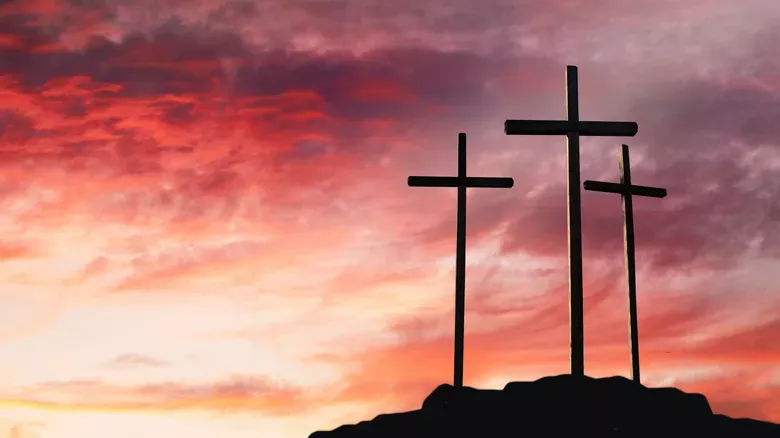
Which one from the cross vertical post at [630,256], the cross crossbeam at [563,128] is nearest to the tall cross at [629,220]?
the cross vertical post at [630,256]

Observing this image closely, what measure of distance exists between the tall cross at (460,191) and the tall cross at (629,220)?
3251 millimetres

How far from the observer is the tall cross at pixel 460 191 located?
28.5m

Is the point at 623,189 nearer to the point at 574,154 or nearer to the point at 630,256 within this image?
the point at 630,256

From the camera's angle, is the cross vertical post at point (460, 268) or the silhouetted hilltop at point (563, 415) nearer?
the silhouetted hilltop at point (563, 415)

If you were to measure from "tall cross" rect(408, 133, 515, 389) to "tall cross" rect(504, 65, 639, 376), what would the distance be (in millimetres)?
4054

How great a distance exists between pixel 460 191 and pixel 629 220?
17.3ft

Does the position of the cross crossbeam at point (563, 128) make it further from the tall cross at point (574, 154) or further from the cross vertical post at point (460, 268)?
the cross vertical post at point (460, 268)

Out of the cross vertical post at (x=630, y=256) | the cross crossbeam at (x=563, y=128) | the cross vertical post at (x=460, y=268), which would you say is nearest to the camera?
the cross crossbeam at (x=563, y=128)

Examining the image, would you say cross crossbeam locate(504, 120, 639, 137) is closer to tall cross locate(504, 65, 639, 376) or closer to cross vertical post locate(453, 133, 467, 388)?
tall cross locate(504, 65, 639, 376)

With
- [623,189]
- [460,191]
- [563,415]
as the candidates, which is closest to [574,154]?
[460,191]

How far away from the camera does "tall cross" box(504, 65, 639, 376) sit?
2422cm

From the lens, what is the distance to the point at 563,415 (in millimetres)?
24562

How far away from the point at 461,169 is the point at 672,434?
889cm

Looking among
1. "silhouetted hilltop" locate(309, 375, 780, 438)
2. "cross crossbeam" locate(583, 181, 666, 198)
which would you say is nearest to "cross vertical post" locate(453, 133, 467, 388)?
"silhouetted hilltop" locate(309, 375, 780, 438)
